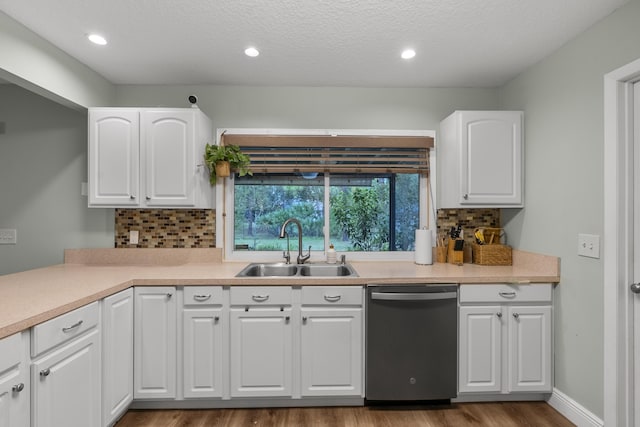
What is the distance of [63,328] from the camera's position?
1525mm

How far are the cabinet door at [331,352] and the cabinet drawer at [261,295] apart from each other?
163 mm

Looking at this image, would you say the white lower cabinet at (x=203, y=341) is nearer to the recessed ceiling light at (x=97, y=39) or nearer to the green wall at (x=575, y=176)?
the recessed ceiling light at (x=97, y=39)

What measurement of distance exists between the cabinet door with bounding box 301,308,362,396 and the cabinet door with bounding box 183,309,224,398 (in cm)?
57

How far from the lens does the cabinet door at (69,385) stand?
4.59ft

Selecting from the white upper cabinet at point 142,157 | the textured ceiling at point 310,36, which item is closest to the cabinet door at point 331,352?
the white upper cabinet at point 142,157

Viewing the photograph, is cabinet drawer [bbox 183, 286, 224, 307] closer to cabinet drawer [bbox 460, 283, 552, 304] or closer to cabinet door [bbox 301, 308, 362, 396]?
cabinet door [bbox 301, 308, 362, 396]

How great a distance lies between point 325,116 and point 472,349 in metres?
2.09

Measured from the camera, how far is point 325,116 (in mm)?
2855

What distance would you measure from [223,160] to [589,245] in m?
2.52

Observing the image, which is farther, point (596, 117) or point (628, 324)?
point (596, 117)

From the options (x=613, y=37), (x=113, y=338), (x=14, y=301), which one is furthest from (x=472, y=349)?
(x=14, y=301)

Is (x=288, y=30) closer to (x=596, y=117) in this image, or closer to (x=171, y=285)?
(x=171, y=285)

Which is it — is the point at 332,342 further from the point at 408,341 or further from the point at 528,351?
the point at 528,351

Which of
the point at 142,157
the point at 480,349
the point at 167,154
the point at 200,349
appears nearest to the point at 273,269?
the point at 200,349
